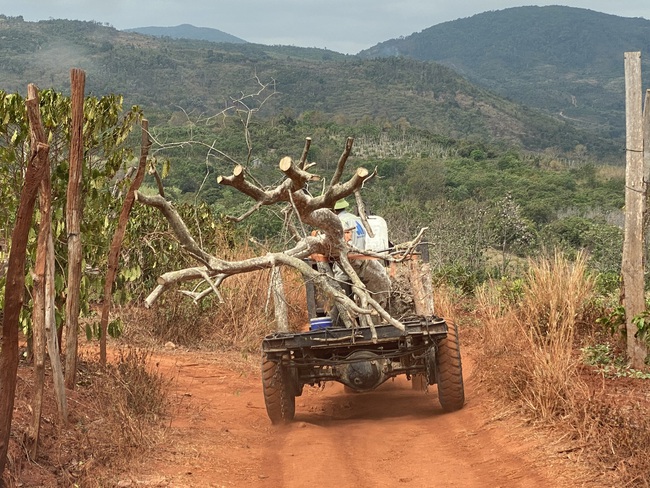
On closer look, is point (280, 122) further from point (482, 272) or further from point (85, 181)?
point (85, 181)

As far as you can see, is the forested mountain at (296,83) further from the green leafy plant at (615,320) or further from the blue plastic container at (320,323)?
the green leafy plant at (615,320)

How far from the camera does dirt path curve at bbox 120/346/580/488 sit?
254 inches

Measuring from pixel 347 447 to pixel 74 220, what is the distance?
286 cm

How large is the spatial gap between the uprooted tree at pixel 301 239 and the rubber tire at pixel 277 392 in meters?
0.77

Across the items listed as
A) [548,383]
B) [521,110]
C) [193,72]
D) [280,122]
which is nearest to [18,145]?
[548,383]

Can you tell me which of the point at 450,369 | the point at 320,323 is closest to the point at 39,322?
the point at 320,323

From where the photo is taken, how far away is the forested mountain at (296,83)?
113 metres

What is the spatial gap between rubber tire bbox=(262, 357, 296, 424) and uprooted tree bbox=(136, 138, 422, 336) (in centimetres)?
77

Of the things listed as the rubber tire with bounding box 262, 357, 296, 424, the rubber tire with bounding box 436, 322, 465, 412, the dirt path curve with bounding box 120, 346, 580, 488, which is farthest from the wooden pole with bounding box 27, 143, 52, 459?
the rubber tire with bounding box 436, 322, 465, 412

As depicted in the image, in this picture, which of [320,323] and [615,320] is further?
[615,320]

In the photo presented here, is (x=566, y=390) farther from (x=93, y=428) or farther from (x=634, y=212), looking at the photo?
(x=93, y=428)

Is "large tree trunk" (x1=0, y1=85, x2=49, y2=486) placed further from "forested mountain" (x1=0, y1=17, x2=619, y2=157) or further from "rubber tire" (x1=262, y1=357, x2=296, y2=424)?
"forested mountain" (x1=0, y1=17, x2=619, y2=157)

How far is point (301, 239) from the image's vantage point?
875 centimetres

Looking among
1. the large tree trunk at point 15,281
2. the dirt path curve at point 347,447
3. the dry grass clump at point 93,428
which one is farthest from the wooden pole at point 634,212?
the large tree trunk at point 15,281
